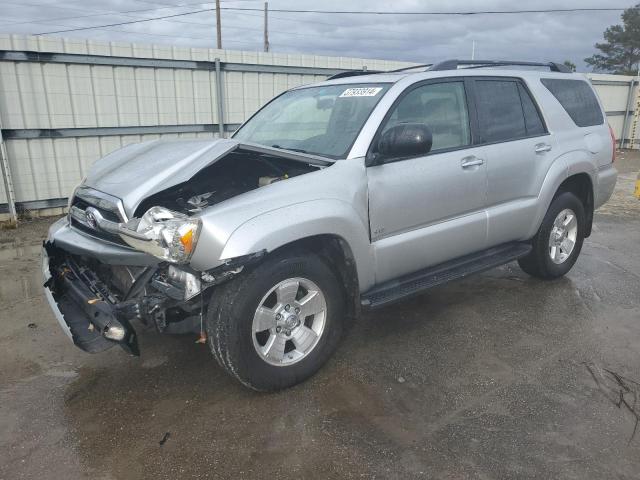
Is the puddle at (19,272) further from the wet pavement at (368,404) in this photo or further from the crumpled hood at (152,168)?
the crumpled hood at (152,168)

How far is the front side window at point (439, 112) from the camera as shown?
3730 millimetres

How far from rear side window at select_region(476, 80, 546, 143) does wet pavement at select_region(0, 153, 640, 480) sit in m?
1.50

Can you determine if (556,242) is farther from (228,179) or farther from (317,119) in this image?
(228,179)

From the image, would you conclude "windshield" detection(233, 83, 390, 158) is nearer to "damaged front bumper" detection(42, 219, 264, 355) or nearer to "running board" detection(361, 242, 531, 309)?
"running board" detection(361, 242, 531, 309)

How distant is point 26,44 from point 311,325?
6.21 m

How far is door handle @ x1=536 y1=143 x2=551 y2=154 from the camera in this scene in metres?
4.52

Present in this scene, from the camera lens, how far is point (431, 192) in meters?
3.69

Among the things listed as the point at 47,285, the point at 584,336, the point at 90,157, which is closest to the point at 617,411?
the point at 584,336

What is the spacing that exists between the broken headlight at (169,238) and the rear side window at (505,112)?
2510 millimetres

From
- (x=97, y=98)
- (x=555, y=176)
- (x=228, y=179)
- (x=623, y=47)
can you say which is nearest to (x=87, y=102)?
(x=97, y=98)

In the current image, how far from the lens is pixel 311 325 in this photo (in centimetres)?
335

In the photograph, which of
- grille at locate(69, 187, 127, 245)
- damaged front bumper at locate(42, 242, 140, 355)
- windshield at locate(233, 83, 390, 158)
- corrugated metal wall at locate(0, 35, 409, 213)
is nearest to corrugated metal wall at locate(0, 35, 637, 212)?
corrugated metal wall at locate(0, 35, 409, 213)

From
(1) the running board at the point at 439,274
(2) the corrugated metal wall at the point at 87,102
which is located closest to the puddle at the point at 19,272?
(2) the corrugated metal wall at the point at 87,102

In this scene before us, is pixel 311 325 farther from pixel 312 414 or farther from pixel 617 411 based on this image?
pixel 617 411
